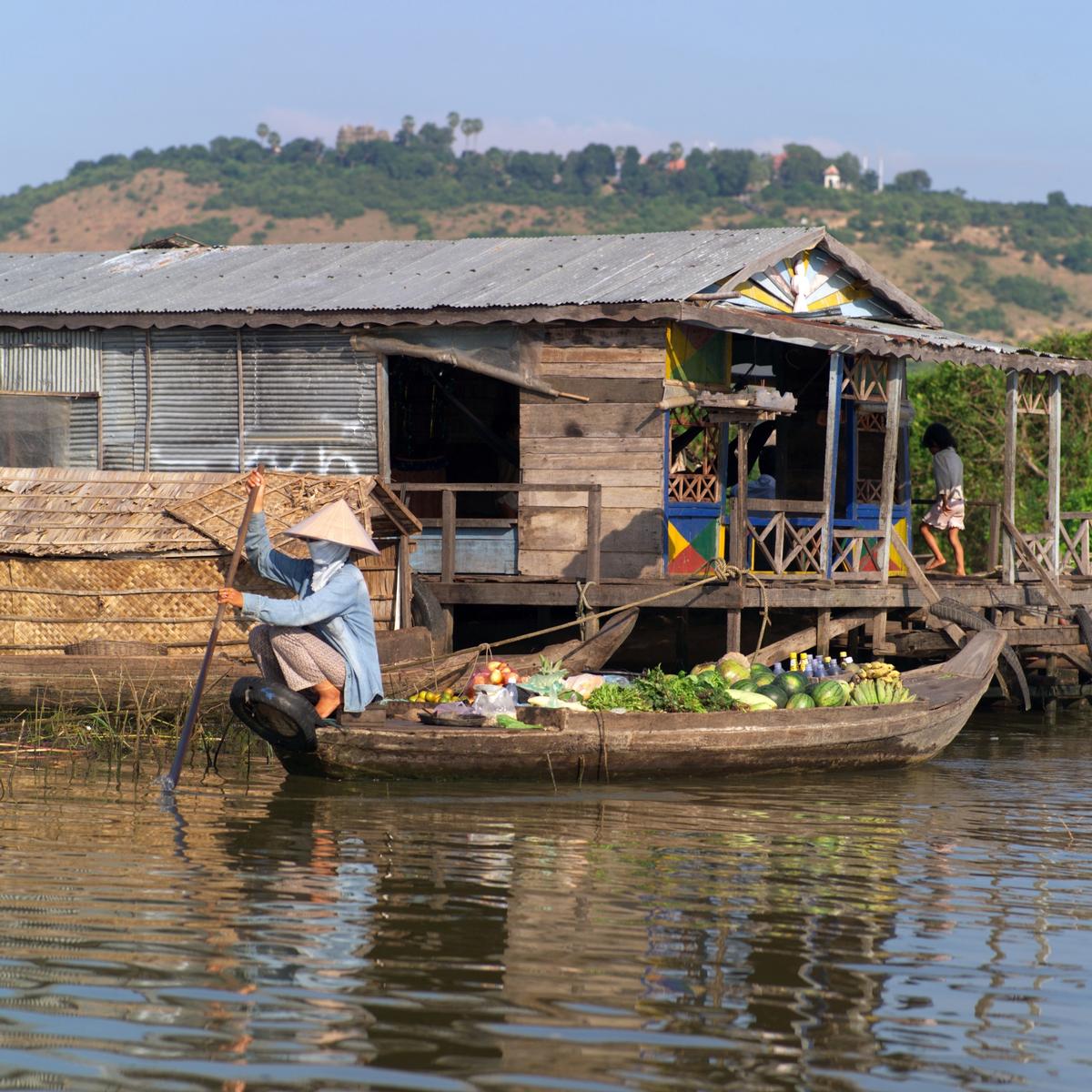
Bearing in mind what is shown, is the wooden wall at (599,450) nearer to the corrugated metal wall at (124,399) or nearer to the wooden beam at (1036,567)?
the wooden beam at (1036,567)

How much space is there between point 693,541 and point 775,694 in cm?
342

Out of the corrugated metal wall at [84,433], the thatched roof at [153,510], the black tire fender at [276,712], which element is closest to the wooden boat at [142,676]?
the thatched roof at [153,510]

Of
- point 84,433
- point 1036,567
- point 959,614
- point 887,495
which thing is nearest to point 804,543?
point 887,495

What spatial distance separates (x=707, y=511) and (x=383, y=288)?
3883 millimetres

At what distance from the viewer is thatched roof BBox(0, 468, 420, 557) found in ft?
43.7

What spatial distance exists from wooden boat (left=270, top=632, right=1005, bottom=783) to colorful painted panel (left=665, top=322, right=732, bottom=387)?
4161 millimetres

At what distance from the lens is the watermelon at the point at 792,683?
12383mm

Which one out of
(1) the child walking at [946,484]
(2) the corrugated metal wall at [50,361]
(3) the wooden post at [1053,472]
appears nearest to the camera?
(2) the corrugated metal wall at [50,361]

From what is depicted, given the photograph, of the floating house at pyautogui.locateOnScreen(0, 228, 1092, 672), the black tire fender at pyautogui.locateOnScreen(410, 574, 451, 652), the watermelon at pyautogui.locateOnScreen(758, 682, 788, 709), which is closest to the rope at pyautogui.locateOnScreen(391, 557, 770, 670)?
the floating house at pyautogui.locateOnScreen(0, 228, 1092, 672)

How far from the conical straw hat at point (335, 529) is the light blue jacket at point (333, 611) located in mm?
186

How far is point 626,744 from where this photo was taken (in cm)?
1111

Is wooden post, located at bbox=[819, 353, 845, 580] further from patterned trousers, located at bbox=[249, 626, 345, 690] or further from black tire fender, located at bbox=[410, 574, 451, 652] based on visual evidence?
patterned trousers, located at bbox=[249, 626, 345, 690]

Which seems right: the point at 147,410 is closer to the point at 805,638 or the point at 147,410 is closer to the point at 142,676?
the point at 142,676

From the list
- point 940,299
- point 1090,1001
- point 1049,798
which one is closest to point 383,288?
point 1049,798
